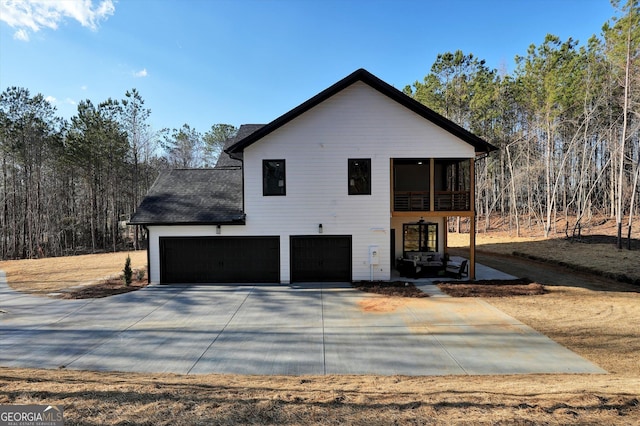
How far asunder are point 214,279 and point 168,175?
252 inches

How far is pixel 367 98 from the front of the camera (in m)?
12.8

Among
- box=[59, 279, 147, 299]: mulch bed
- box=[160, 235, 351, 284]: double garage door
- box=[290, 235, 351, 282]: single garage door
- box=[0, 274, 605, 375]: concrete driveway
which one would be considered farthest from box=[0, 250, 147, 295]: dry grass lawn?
box=[290, 235, 351, 282]: single garage door

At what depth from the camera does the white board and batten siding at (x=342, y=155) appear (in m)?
12.8

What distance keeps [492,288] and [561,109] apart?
21896 mm

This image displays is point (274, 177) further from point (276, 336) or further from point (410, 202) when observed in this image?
point (276, 336)

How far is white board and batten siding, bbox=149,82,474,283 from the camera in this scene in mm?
12781

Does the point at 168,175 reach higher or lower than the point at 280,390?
→ higher

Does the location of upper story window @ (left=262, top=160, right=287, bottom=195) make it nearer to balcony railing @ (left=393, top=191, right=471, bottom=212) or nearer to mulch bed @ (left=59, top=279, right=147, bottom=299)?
balcony railing @ (left=393, top=191, right=471, bottom=212)

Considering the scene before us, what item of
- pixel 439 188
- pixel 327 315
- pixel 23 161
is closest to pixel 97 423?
pixel 327 315

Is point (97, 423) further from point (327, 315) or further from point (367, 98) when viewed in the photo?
point (367, 98)

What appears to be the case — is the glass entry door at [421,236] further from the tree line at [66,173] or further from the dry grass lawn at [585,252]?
the tree line at [66,173]

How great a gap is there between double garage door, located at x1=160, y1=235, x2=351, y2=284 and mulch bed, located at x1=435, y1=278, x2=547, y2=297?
4.07 meters

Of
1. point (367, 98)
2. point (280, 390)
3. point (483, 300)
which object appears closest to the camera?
point (280, 390)

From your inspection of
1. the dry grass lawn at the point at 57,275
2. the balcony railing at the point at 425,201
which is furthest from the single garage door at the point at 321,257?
the dry grass lawn at the point at 57,275
